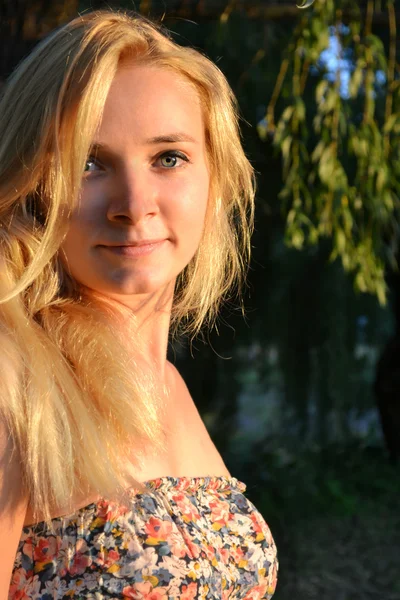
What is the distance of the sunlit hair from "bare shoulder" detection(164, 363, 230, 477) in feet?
0.53

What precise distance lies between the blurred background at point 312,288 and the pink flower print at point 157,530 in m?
1.89

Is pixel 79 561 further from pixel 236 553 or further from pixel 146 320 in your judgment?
pixel 146 320

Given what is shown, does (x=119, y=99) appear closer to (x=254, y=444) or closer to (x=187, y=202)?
(x=187, y=202)

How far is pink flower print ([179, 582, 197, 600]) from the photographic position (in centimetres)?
150

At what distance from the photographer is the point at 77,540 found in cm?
148

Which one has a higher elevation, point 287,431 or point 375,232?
point 375,232

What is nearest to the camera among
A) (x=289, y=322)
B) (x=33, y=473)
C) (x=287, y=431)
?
(x=33, y=473)

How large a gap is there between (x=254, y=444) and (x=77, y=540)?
230 inches

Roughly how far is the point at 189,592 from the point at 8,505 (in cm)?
31

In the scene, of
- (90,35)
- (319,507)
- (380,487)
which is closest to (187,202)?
(90,35)

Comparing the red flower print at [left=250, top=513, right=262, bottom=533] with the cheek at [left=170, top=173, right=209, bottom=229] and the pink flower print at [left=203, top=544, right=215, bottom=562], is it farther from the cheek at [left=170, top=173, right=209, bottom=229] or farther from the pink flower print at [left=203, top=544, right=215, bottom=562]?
the cheek at [left=170, top=173, right=209, bottom=229]

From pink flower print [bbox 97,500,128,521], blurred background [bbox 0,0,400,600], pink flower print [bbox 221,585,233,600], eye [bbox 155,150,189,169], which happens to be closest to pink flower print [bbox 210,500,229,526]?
pink flower print [bbox 221,585,233,600]

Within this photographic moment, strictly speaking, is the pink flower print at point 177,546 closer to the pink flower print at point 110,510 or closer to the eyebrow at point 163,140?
the pink flower print at point 110,510

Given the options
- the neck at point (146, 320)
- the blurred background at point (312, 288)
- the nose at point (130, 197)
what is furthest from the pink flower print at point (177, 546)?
the blurred background at point (312, 288)
